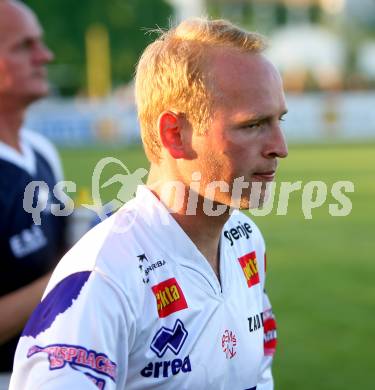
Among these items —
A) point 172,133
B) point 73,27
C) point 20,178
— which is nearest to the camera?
point 172,133

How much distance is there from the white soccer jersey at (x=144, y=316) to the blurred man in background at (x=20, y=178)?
3.51ft

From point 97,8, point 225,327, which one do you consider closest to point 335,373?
point 225,327

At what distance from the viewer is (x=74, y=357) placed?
7.07 ft

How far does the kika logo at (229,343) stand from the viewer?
2531 mm

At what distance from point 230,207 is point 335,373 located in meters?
3.88

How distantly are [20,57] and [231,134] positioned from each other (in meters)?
1.91

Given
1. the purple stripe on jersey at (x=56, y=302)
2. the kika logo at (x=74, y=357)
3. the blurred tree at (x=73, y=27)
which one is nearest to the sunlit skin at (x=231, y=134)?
the purple stripe on jersey at (x=56, y=302)

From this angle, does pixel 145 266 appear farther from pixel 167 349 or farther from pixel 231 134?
pixel 231 134

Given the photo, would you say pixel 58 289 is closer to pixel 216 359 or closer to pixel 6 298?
pixel 216 359

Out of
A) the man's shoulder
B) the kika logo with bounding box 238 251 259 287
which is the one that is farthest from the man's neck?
the kika logo with bounding box 238 251 259 287

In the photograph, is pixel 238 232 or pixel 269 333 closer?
pixel 238 232

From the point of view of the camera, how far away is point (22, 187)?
3.82m

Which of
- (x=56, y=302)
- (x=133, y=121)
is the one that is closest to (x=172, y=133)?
(x=56, y=302)

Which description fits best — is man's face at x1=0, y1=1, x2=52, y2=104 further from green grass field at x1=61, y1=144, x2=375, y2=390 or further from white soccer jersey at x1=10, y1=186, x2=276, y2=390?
white soccer jersey at x1=10, y1=186, x2=276, y2=390
